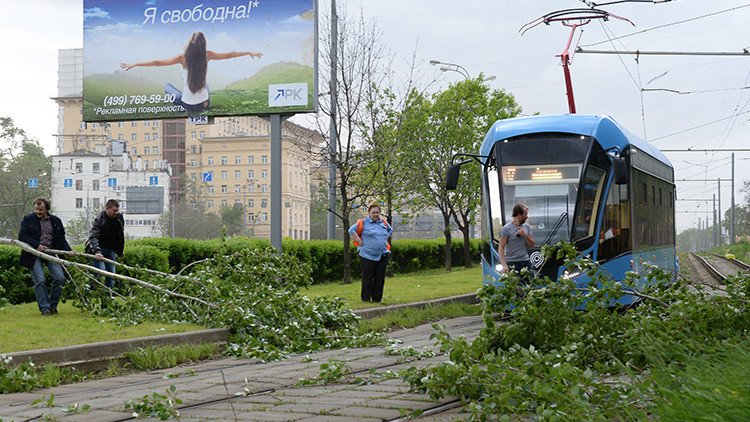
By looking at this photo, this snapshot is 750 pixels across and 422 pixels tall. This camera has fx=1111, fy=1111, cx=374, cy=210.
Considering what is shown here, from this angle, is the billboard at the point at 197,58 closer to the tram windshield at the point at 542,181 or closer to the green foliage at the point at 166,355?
the tram windshield at the point at 542,181

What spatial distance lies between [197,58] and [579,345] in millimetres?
19443

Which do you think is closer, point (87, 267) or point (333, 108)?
point (87, 267)

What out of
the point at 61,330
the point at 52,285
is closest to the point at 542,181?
the point at 52,285

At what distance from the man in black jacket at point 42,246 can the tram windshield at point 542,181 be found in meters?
6.52

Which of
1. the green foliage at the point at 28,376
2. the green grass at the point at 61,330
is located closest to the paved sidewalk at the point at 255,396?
the green foliage at the point at 28,376

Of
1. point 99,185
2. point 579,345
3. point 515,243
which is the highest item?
point 99,185

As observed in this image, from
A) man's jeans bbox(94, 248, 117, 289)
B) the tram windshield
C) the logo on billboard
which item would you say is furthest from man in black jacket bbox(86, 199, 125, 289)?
the logo on billboard

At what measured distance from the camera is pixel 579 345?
8.77 m

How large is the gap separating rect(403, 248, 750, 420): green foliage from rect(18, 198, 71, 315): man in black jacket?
21.5 feet

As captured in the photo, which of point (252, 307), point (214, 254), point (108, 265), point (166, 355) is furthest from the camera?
point (214, 254)

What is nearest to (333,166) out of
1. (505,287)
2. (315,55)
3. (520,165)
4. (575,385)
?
(315,55)

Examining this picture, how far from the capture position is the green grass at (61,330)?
11.5 meters

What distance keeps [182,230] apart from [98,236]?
257 feet

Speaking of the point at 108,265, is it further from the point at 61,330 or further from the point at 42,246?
the point at 61,330
